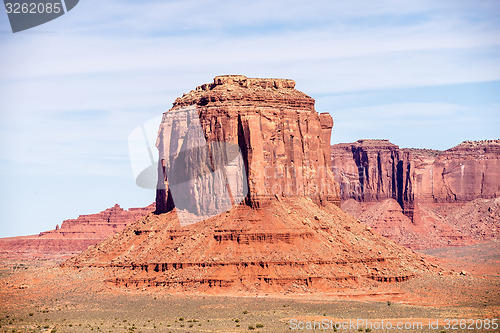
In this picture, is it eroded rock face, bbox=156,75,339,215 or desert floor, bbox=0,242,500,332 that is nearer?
desert floor, bbox=0,242,500,332

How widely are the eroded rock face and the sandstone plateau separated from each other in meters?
0.13

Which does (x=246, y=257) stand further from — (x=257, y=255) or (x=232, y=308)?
(x=232, y=308)

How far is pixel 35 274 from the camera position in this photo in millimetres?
146000

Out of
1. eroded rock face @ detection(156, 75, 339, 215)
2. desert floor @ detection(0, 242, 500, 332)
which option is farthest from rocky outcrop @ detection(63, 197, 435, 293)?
eroded rock face @ detection(156, 75, 339, 215)

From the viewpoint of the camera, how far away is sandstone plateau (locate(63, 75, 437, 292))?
125938 mm

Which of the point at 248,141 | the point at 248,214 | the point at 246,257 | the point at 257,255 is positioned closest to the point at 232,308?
the point at 246,257

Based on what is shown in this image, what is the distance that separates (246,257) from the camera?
414 feet

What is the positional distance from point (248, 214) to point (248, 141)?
926cm

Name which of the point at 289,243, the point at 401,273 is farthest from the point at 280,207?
the point at 401,273

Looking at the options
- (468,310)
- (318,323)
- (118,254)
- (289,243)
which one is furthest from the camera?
(118,254)

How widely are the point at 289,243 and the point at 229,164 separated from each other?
559 inches

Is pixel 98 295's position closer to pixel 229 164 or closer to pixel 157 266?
pixel 157 266

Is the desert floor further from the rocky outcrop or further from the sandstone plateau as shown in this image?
the sandstone plateau

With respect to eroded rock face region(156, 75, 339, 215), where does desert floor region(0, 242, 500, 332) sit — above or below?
below
